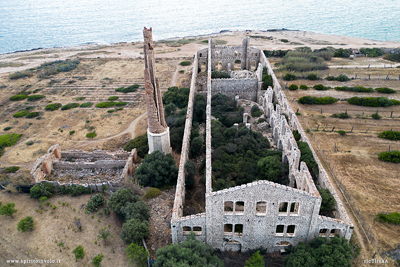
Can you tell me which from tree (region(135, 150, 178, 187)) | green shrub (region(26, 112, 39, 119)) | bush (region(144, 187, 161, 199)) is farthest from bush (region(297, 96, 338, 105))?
green shrub (region(26, 112, 39, 119))

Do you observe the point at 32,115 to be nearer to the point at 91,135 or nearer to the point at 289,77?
the point at 91,135

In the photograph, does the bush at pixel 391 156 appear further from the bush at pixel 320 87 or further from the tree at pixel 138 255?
the tree at pixel 138 255

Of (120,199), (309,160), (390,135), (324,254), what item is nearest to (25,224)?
(120,199)

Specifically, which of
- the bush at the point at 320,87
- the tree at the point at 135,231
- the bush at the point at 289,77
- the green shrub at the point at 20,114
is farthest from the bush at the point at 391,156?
the green shrub at the point at 20,114

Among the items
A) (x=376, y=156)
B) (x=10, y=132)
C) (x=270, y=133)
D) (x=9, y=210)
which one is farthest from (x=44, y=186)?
(x=376, y=156)

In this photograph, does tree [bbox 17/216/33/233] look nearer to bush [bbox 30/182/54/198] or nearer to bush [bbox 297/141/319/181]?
bush [bbox 30/182/54/198]
